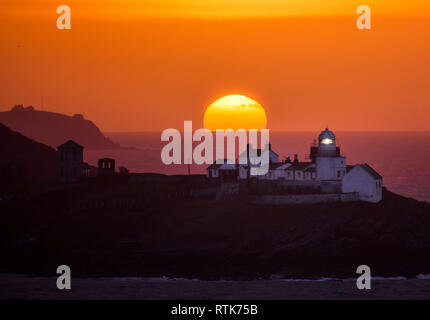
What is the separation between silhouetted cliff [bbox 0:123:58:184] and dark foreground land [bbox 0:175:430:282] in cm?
2830

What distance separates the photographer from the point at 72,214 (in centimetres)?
9144

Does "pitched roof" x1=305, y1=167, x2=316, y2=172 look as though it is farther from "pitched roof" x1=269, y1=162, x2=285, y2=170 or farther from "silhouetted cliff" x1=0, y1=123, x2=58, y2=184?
"silhouetted cliff" x1=0, y1=123, x2=58, y2=184

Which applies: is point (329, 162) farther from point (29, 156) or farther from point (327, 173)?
point (29, 156)

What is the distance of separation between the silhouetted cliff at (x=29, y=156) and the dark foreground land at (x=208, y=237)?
28301 mm

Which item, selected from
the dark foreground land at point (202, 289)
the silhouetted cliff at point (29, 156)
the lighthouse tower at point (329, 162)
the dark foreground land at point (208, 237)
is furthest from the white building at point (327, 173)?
the silhouetted cliff at point (29, 156)

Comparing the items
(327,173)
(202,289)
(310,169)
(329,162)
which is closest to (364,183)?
(327,173)

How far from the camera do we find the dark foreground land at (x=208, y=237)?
264 ft

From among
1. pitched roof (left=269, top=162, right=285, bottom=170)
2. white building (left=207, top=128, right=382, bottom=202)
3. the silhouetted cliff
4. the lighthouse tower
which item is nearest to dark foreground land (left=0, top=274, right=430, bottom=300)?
white building (left=207, top=128, right=382, bottom=202)

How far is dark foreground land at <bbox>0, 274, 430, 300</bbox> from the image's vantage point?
70.8 metres

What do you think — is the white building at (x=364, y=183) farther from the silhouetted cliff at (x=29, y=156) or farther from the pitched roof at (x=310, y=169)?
the silhouetted cliff at (x=29, y=156)

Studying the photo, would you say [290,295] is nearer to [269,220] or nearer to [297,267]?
[297,267]
